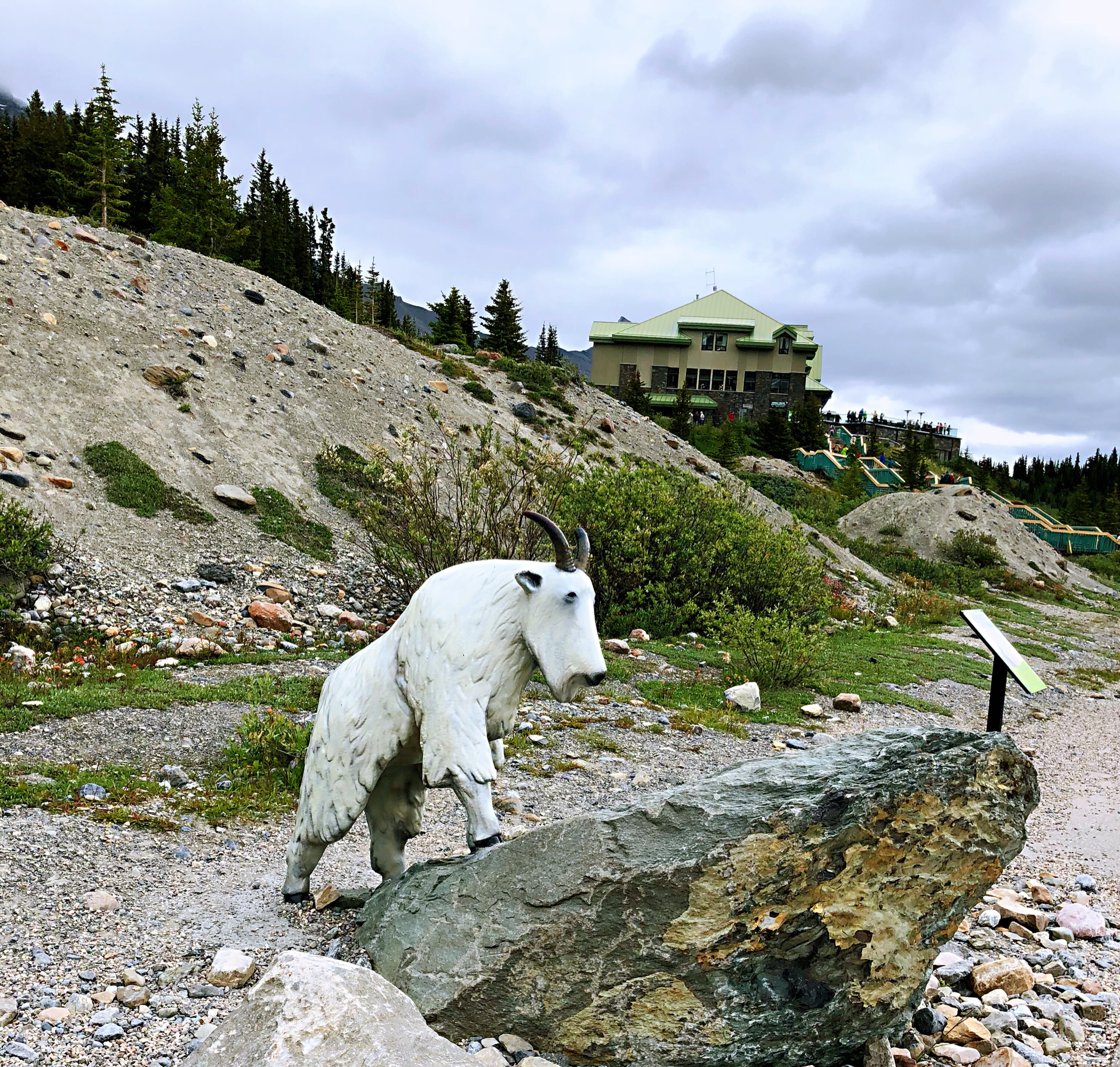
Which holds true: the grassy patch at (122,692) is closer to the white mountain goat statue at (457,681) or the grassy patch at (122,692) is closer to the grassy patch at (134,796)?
the grassy patch at (134,796)

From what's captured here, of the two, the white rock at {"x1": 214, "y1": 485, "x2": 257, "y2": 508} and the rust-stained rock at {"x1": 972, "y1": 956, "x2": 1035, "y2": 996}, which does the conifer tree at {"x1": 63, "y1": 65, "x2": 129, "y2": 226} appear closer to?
the white rock at {"x1": 214, "y1": 485, "x2": 257, "y2": 508}

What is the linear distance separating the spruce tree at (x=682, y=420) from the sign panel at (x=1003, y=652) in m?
36.3

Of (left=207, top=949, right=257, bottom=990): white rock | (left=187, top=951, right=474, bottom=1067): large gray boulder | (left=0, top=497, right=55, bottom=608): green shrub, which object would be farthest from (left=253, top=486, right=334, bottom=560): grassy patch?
(left=187, top=951, right=474, bottom=1067): large gray boulder

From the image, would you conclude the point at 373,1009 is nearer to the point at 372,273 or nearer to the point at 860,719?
the point at 860,719

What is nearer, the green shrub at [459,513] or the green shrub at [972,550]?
the green shrub at [459,513]

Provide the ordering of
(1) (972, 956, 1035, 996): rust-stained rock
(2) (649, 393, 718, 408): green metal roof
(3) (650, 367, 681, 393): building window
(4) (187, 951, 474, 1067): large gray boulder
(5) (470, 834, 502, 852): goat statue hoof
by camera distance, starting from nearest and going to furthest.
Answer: (4) (187, 951, 474, 1067): large gray boulder < (5) (470, 834, 502, 852): goat statue hoof < (1) (972, 956, 1035, 996): rust-stained rock < (2) (649, 393, 718, 408): green metal roof < (3) (650, 367, 681, 393): building window

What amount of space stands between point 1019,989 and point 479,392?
22270mm

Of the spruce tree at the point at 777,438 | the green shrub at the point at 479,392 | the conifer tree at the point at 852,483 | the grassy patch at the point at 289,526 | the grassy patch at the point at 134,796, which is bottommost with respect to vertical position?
the grassy patch at the point at 134,796

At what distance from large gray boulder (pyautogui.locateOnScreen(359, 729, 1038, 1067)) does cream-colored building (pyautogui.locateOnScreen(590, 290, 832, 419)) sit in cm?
4944

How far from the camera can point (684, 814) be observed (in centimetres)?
327

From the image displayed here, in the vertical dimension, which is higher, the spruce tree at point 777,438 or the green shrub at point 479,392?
the spruce tree at point 777,438

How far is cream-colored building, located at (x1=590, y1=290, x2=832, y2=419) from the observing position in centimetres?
5234

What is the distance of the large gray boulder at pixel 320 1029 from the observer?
224cm

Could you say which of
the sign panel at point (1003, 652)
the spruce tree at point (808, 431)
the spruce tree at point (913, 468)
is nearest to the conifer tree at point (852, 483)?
the spruce tree at point (913, 468)
